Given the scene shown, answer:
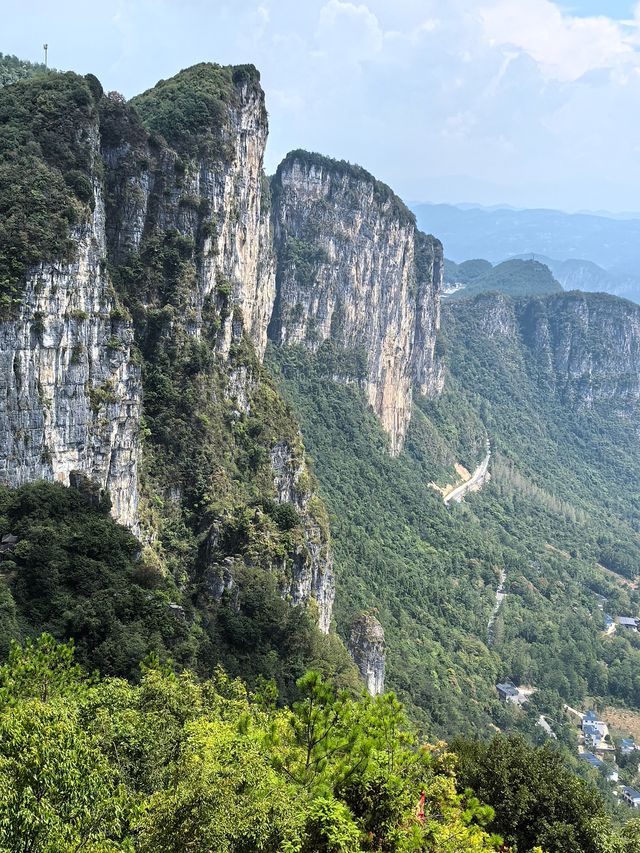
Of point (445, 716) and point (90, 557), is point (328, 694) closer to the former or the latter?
point (90, 557)

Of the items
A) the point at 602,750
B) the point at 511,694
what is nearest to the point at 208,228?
the point at 511,694

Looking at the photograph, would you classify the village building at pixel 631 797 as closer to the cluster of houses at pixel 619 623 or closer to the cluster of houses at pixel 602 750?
the cluster of houses at pixel 602 750

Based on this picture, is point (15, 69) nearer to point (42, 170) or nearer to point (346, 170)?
point (42, 170)

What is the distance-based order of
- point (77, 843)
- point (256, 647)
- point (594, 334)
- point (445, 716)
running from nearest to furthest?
point (77, 843)
point (256, 647)
point (445, 716)
point (594, 334)

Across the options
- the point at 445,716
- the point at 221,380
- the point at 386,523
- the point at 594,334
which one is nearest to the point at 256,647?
the point at 221,380

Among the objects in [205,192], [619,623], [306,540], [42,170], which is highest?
[205,192]

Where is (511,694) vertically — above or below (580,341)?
below
